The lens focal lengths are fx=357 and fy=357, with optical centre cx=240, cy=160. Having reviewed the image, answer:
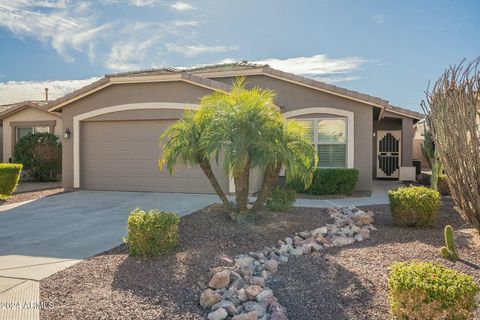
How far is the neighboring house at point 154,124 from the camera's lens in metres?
11.5

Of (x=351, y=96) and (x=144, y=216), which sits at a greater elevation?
(x=351, y=96)

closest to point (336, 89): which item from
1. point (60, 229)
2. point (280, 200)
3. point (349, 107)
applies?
point (349, 107)

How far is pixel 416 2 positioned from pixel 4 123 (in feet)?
64.1

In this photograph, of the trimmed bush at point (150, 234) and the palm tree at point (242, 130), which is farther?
the palm tree at point (242, 130)

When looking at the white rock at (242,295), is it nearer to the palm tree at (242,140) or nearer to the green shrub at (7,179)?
the palm tree at (242,140)

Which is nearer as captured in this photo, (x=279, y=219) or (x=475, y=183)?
(x=475, y=183)

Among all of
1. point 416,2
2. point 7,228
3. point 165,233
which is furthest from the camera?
point 416,2

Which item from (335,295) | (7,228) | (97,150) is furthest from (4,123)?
(335,295)

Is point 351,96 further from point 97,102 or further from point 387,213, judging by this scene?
point 97,102

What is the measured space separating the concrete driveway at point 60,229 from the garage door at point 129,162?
0.51 m

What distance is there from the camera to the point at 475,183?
19.4ft

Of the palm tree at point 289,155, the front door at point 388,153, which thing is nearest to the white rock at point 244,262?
the palm tree at point 289,155

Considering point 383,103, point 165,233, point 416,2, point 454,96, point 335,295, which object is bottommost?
point 335,295

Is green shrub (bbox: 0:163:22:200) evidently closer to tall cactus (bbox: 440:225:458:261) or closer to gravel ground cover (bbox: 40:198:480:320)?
gravel ground cover (bbox: 40:198:480:320)
